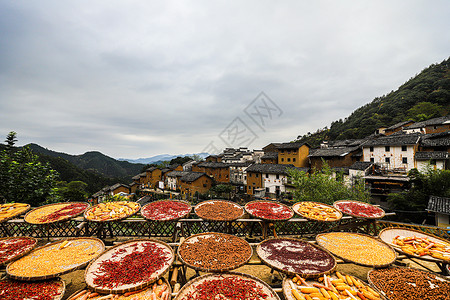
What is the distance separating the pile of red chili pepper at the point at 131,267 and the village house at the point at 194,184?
1078 inches

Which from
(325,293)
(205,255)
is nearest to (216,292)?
(205,255)

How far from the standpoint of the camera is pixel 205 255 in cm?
289

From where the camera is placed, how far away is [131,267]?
2578mm

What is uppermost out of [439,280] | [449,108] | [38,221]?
[449,108]

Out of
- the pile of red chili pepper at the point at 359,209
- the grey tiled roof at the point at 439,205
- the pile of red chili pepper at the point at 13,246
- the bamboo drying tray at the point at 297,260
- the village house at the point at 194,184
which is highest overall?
the pile of red chili pepper at the point at 359,209

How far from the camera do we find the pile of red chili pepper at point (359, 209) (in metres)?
4.53

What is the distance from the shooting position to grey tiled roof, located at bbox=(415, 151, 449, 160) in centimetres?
1618

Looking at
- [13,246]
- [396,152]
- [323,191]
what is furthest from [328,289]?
[396,152]

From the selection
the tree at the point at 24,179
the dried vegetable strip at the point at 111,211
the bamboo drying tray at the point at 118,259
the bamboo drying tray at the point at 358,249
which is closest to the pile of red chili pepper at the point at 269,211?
the bamboo drying tray at the point at 358,249

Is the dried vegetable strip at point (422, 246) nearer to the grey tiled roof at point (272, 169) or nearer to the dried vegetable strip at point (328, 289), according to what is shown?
the dried vegetable strip at point (328, 289)

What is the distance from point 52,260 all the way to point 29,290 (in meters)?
0.56

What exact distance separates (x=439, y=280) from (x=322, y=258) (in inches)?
66.3

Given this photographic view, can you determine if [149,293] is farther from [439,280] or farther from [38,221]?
[439,280]

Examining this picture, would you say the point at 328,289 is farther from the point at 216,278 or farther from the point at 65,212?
the point at 65,212
